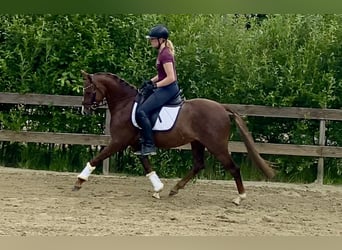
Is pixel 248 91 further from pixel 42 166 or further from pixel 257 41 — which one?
pixel 42 166

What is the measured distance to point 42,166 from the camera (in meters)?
9.02

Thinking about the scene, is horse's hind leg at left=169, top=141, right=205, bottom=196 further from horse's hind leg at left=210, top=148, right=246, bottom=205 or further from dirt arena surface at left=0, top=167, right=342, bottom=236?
horse's hind leg at left=210, top=148, right=246, bottom=205

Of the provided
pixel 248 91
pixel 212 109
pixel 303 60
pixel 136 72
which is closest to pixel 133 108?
pixel 212 109

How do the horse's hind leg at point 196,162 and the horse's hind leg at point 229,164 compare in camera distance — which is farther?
the horse's hind leg at point 196,162

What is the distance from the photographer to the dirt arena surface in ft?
16.4

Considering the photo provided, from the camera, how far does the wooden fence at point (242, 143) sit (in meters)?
8.49

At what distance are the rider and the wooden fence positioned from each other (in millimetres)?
1993

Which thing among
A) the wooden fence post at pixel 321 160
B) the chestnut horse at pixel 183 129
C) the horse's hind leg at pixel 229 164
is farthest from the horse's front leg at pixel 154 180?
the wooden fence post at pixel 321 160

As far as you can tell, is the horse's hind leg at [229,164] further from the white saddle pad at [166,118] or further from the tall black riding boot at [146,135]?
the tall black riding boot at [146,135]

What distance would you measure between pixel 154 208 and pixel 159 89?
1347 millimetres

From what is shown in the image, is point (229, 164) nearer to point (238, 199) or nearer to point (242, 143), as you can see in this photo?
point (238, 199)

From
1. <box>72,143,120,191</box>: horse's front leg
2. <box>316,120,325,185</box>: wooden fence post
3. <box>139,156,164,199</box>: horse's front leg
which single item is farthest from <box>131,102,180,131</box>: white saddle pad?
<box>316,120,325,185</box>: wooden fence post

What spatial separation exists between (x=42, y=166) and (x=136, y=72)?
6.84 ft

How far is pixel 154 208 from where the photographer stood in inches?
244
